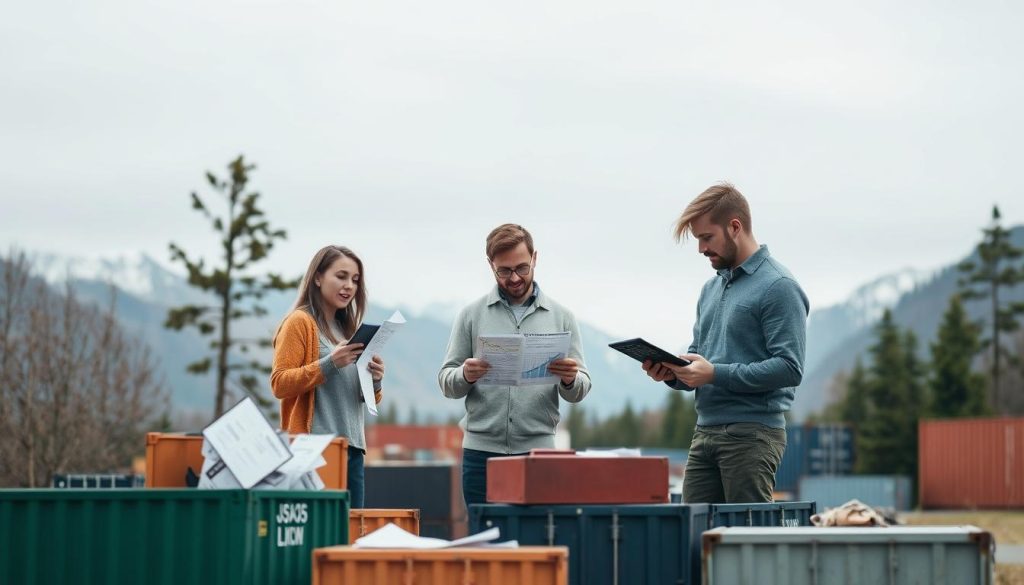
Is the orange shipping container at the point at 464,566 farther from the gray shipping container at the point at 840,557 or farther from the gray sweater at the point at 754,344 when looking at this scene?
the gray sweater at the point at 754,344

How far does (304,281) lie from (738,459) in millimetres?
2915

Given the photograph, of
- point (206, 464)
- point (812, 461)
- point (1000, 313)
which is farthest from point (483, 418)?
point (1000, 313)

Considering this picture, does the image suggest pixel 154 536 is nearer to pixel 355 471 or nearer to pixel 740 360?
pixel 355 471

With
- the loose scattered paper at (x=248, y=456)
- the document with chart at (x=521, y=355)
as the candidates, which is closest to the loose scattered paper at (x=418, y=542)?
the loose scattered paper at (x=248, y=456)

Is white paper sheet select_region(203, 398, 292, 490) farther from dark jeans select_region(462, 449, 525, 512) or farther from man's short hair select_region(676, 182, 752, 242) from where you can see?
man's short hair select_region(676, 182, 752, 242)

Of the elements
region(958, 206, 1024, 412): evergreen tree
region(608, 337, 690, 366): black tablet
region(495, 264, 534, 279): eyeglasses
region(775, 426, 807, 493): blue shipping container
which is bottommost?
region(775, 426, 807, 493): blue shipping container

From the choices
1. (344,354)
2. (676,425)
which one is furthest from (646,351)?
(676,425)

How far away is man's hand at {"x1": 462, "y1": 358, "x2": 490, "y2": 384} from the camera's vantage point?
26.2 ft

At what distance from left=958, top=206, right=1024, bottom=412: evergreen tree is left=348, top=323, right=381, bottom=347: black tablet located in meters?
75.2

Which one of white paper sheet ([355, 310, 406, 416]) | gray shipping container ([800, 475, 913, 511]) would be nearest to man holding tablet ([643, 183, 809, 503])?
white paper sheet ([355, 310, 406, 416])

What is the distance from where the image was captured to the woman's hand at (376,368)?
8.55m

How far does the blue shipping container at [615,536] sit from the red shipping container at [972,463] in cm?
5867

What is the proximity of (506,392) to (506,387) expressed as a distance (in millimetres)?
Answer: 31

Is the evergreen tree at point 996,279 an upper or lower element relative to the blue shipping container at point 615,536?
upper
